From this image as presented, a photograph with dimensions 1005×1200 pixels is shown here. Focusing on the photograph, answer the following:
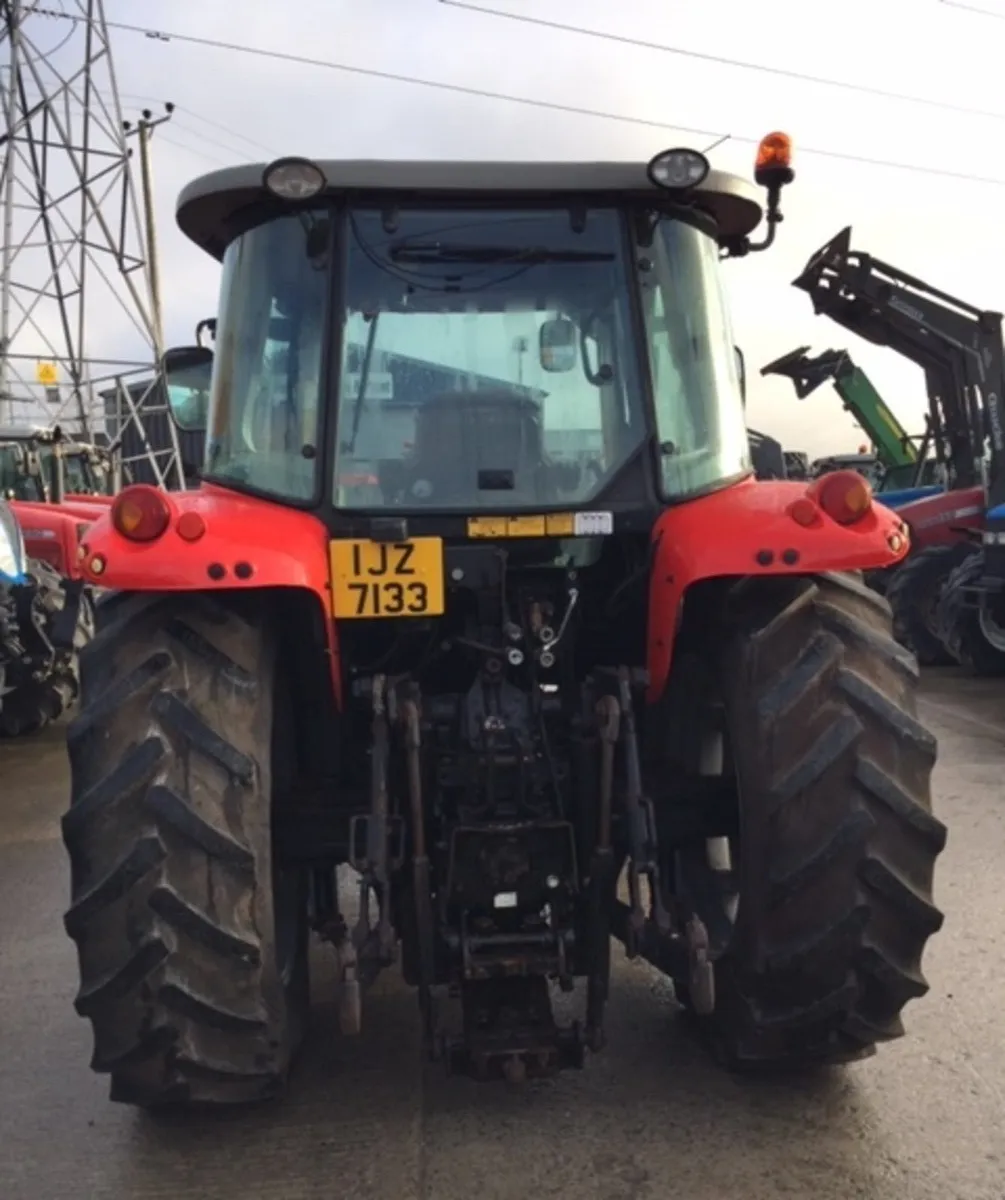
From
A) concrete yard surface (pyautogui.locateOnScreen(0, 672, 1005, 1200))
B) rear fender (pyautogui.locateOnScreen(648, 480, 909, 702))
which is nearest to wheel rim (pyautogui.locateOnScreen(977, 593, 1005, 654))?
concrete yard surface (pyautogui.locateOnScreen(0, 672, 1005, 1200))

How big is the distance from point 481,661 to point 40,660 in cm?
587

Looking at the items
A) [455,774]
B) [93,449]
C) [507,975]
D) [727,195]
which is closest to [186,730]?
[455,774]

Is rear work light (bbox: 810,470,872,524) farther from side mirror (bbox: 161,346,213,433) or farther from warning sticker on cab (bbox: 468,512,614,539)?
side mirror (bbox: 161,346,213,433)

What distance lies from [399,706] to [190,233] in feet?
4.95

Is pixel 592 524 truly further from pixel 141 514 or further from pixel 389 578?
pixel 141 514

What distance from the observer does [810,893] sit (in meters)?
3.06

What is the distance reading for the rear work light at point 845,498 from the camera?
3.15 m

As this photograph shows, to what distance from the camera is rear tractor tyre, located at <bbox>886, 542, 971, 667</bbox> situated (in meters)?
11.2

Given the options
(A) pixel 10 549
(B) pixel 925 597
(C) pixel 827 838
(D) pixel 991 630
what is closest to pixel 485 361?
(C) pixel 827 838

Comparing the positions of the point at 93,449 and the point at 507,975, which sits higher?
the point at 93,449

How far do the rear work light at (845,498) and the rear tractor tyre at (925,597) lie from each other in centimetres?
847

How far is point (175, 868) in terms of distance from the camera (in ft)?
9.70

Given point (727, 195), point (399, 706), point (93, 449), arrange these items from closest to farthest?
point (399, 706) → point (727, 195) → point (93, 449)

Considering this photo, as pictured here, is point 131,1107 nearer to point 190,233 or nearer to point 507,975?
point 507,975
